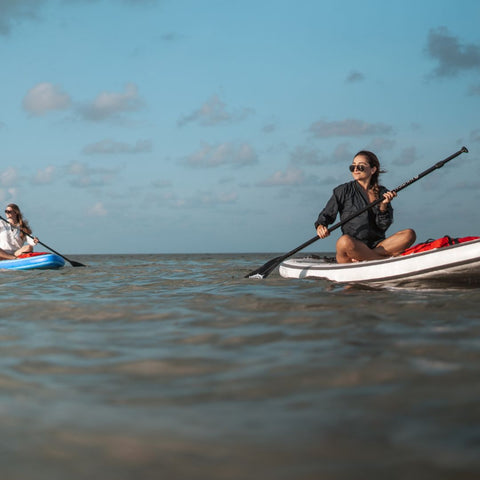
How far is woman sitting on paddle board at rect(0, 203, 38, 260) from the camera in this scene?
12.9 m

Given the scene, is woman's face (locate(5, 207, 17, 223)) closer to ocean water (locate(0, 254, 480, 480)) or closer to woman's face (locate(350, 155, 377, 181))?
woman's face (locate(350, 155, 377, 181))

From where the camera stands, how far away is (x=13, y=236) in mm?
13109

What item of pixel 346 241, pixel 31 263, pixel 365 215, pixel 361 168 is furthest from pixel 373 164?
pixel 31 263

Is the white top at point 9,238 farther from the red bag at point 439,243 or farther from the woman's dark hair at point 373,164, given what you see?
the red bag at point 439,243

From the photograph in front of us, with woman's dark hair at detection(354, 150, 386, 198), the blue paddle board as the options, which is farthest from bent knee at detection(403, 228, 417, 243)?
the blue paddle board

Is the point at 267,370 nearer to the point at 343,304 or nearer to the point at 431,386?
the point at 431,386

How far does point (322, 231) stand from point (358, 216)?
53cm

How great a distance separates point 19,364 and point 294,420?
1649mm

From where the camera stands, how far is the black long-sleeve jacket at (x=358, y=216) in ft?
23.2

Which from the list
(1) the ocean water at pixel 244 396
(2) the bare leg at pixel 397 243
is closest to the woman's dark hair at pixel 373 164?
(2) the bare leg at pixel 397 243

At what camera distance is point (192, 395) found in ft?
7.00

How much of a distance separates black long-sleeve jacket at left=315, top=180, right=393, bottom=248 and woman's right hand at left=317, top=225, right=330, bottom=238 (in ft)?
0.19

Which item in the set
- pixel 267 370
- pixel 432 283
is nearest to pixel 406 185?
pixel 432 283

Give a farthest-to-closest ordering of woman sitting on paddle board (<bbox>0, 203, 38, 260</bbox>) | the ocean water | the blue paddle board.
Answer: woman sitting on paddle board (<bbox>0, 203, 38, 260</bbox>) → the blue paddle board → the ocean water
